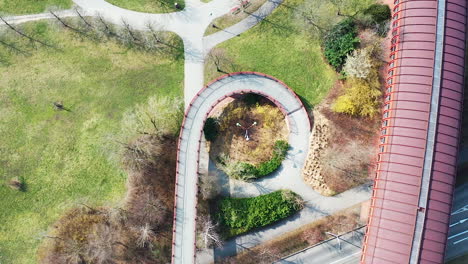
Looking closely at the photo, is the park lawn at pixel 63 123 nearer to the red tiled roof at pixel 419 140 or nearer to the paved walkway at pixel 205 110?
the paved walkway at pixel 205 110

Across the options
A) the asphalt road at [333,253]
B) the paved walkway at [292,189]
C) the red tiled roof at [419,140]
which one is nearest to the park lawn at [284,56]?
the paved walkway at [292,189]

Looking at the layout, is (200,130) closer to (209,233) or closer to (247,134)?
(247,134)

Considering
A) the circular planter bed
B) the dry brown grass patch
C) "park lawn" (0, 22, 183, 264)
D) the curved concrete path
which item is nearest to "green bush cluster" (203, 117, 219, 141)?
the circular planter bed

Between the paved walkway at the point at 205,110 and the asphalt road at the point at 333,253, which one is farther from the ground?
the paved walkway at the point at 205,110

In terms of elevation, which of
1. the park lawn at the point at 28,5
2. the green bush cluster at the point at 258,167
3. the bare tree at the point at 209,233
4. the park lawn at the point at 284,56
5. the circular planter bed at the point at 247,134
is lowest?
the bare tree at the point at 209,233

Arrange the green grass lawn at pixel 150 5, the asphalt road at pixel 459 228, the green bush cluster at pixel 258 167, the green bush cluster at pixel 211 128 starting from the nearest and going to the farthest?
the asphalt road at pixel 459 228, the green bush cluster at pixel 258 167, the green bush cluster at pixel 211 128, the green grass lawn at pixel 150 5

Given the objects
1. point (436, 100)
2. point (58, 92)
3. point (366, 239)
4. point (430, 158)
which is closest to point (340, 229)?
point (366, 239)

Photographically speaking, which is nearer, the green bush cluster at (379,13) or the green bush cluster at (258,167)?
the green bush cluster at (258,167)
